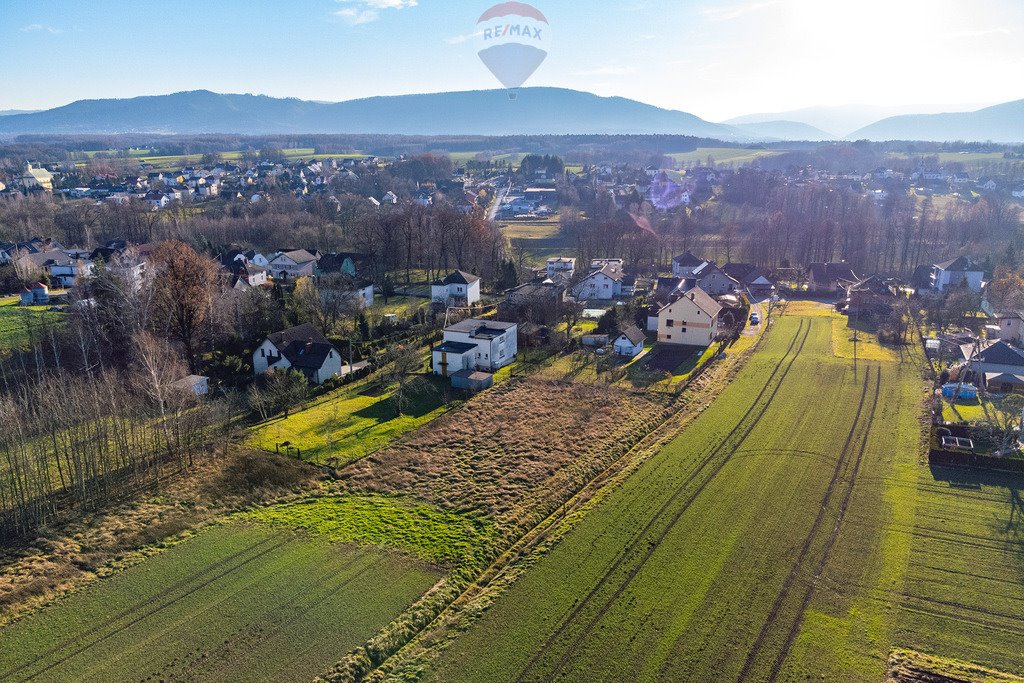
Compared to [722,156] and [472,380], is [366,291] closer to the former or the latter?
[472,380]

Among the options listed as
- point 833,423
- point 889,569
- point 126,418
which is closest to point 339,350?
point 126,418

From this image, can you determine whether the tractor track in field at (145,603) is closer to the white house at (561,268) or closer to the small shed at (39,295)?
the small shed at (39,295)

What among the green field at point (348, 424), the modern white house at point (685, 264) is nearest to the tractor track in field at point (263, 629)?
the green field at point (348, 424)

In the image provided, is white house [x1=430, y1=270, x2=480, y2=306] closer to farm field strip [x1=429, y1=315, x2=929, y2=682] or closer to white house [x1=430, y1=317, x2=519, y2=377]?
white house [x1=430, y1=317, x2=519, y2=377]

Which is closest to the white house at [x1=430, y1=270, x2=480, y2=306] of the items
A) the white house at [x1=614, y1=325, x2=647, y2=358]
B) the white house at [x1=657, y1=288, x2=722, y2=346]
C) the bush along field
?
the white house at [x1=614, y1=325, x2=647, y2=358]

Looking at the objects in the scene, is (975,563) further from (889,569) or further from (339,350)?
(339,350)

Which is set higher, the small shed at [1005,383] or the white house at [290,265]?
the white house at [290,265]

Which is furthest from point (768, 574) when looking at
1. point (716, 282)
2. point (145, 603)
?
point (716, 282)
